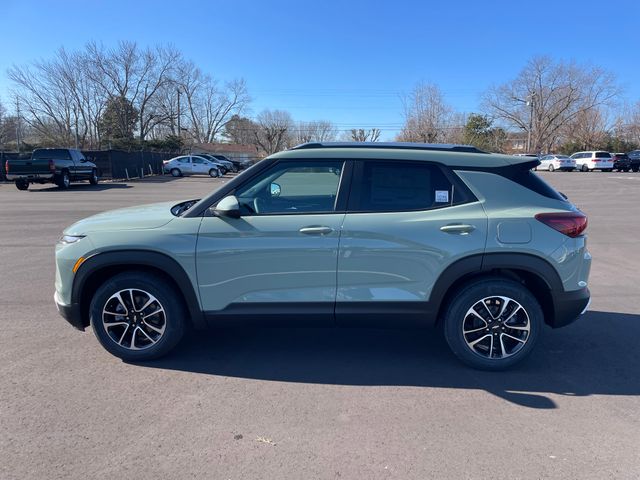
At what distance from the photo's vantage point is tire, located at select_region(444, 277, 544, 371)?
3.68m

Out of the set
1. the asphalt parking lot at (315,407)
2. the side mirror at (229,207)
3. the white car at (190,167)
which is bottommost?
the asphalt parking lot at (315,407)

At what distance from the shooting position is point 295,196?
4.04m

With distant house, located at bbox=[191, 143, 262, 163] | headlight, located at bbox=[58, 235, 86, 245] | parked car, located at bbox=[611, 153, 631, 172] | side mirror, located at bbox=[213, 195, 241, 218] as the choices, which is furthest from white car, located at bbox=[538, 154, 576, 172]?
headlight, located at bbox=[58, 235, 86, 245]

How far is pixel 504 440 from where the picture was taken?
2.88 meters

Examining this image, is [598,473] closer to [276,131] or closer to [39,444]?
[39,444]

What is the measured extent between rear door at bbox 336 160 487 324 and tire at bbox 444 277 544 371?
0.97 feet

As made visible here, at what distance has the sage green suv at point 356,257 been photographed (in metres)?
3.58

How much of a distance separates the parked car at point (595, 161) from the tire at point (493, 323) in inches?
1869

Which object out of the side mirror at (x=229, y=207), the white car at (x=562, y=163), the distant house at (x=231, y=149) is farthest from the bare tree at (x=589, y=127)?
the side mirror at (x=229, y=207)

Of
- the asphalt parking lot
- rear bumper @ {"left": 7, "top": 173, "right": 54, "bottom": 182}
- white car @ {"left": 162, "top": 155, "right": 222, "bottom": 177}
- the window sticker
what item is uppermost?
white car @ {"left": 162, "top": 155, "right": 222, "bottom": 177}

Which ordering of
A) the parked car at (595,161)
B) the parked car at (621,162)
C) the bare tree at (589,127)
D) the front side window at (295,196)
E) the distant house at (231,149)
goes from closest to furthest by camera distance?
the front side window at (295,196) < the parked car at (621,162) < the parked car at (595,161) < the bare tree at (589,127) < the distant house at (231,149)

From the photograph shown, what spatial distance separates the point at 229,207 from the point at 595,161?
48892 mm

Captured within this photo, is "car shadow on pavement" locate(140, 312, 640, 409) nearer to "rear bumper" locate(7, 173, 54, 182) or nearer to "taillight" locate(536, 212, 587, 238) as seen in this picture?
"taillight" locate(536, 212, 587, 238)

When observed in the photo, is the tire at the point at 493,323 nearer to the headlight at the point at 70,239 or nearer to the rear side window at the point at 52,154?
the headlight at the point at 70,239
